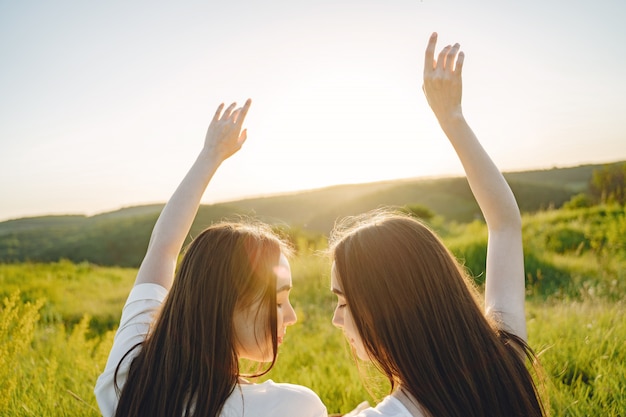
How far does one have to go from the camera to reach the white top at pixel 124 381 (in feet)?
5.19

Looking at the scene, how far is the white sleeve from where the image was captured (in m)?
1.86

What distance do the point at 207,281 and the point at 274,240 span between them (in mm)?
282

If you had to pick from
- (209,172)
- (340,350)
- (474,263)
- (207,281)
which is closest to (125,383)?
(207,281)

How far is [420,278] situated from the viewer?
65.1 inches

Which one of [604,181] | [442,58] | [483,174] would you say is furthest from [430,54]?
[604,181]

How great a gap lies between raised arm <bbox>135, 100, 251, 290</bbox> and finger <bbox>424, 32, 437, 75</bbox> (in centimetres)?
91

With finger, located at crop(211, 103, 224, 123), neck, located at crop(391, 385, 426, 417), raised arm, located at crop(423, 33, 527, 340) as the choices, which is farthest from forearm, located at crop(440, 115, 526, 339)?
finger, located at crop(211, 103, 224, 123)

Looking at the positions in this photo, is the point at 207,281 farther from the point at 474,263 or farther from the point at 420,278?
the point at 474,263

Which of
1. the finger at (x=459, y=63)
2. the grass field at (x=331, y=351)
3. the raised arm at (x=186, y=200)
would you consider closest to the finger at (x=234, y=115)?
the raised arm at (x=186, y=200)

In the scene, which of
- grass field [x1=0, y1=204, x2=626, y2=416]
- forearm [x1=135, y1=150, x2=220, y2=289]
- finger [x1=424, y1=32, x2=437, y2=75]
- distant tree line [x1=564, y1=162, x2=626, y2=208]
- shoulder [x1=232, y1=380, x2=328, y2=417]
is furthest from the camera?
distant tree line [x1=564, y1=162, x2=626, y2=208]

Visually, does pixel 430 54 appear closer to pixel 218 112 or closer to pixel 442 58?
pixel 442 58

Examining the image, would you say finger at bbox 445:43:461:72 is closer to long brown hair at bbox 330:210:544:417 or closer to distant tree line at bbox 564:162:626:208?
long brown hair at bbox 330:210:544:417

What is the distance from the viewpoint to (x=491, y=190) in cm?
183

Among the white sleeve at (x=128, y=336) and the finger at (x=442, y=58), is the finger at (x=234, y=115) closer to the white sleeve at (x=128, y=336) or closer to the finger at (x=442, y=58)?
the white sleeve at (x=128, y=336)
